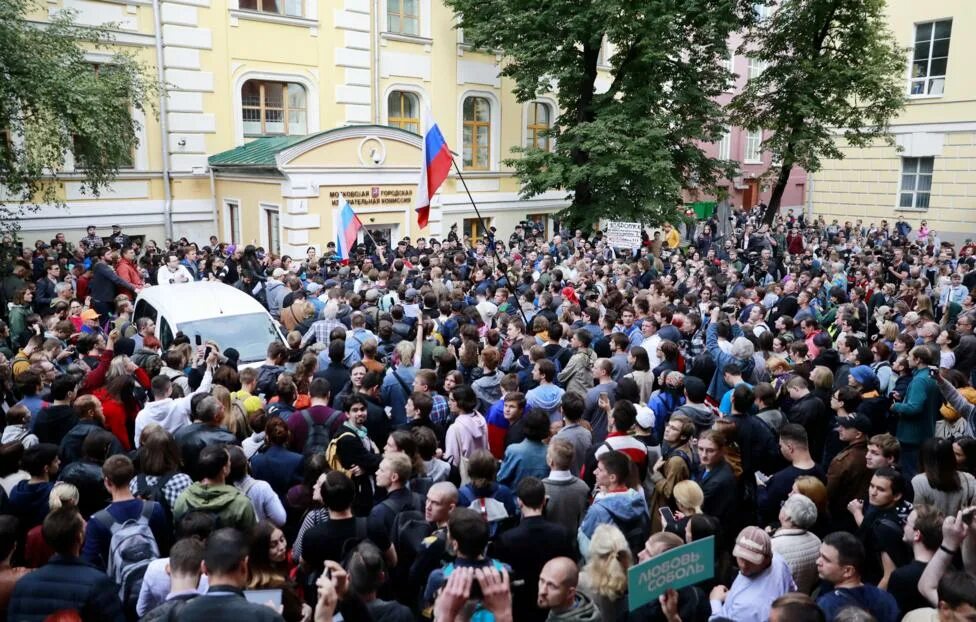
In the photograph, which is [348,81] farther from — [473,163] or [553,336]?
[553,336]

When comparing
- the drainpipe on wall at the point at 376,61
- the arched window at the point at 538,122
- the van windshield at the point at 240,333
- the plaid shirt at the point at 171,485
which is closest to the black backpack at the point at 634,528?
the plaid shirt at the point at 171,485

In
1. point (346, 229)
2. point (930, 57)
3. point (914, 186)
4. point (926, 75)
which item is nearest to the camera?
point (346, 229)

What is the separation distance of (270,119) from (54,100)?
9.44 meters

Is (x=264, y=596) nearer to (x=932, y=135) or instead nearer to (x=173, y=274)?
(x=173, y=274)

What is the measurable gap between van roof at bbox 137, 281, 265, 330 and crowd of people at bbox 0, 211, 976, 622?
47cm

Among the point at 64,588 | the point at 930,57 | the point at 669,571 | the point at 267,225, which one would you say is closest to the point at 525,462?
the point at 669,571

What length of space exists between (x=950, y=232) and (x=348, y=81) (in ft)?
73.0

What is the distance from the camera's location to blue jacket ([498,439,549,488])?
5324mm

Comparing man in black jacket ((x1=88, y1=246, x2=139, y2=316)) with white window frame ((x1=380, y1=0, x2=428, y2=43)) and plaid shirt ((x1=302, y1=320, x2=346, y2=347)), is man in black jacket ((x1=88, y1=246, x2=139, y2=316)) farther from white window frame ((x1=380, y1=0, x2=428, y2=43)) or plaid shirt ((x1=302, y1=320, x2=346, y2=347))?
white window frame ((x1=380, y1=0, x2=428, y2=43))

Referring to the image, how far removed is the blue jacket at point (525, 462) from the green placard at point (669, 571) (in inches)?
86.3

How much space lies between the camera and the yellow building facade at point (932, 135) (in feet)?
85.7

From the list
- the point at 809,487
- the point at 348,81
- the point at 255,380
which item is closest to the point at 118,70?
the point at 348,81

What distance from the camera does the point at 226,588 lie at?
3.20m

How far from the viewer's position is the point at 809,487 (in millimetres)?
4688
